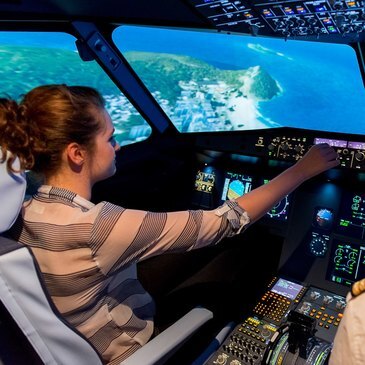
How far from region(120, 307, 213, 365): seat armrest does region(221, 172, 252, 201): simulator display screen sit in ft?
3.30

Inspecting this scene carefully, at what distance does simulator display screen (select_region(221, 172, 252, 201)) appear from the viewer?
2236 millimetres

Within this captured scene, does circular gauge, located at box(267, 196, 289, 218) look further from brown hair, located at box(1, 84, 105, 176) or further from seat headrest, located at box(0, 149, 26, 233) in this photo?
seat headrest, located at box(0, 149, 26, 233)

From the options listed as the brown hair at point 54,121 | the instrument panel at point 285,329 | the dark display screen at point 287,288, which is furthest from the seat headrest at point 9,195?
the dark display screen at point 287,288

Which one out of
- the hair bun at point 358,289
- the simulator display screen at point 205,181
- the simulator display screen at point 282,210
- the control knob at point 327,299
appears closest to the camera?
the hair bun at point 358,289

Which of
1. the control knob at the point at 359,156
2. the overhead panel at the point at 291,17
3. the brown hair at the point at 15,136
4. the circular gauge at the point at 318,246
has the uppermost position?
the overhead panel at the point at 291,17

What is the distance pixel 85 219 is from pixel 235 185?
1.45 metres

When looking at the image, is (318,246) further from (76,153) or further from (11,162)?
(11,162)

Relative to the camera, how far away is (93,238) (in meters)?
0.93

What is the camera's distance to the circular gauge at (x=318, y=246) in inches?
75.8

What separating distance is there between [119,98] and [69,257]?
1.86 m

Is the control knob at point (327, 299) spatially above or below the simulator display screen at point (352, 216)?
below

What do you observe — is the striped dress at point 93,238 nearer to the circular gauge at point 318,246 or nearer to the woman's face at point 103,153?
the woman's face at point 103,153

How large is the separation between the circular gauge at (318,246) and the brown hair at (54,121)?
1.36m

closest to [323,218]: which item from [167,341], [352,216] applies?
[352,216]
